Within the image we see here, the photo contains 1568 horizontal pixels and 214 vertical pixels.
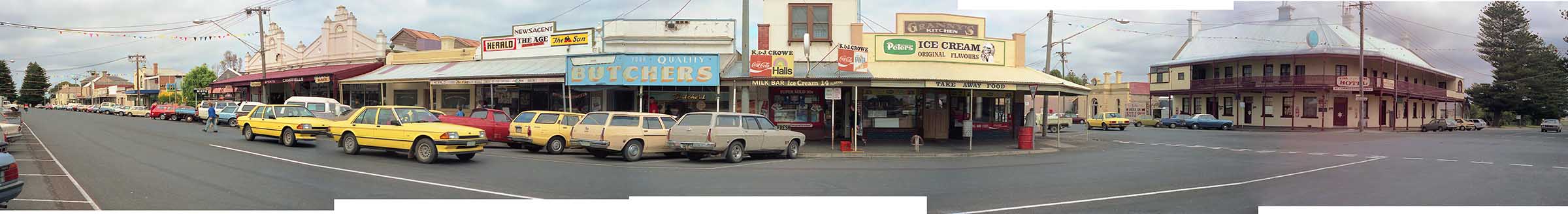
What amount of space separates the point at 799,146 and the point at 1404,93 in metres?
46.7

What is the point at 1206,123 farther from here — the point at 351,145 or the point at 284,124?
the point at 284,124

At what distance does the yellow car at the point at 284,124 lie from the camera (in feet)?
55.8

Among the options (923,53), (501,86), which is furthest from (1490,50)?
(501,86)

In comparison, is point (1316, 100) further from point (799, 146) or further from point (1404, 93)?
point (799, 146)

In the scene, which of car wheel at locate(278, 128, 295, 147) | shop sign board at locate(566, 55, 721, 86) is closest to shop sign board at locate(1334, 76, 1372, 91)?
shop sign board at locate(566, 55, 721, 86)

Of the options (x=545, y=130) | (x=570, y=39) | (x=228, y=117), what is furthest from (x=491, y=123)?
(x=228, y=117)

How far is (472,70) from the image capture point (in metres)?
27.4

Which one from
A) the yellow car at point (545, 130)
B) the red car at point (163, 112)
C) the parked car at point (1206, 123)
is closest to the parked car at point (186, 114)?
the red car at point (163, 112)

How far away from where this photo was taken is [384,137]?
46.5 feet

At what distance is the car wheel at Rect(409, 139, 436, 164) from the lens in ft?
43.7

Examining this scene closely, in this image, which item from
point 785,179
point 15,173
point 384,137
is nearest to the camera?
point 15,173

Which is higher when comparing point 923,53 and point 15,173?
point 923,53

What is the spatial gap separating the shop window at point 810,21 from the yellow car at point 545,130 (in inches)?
326

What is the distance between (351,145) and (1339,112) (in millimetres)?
48145
